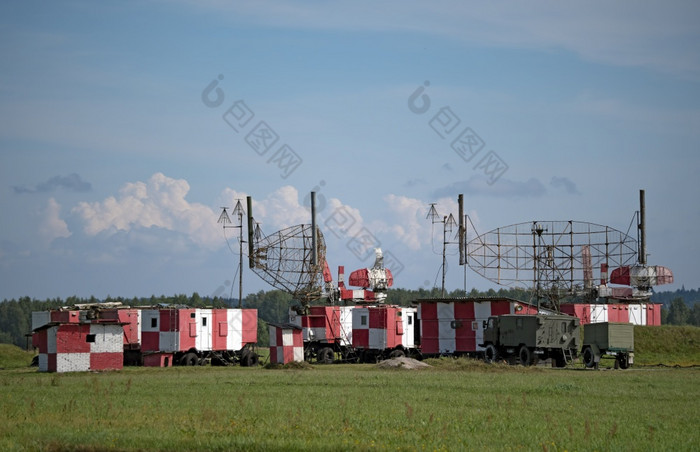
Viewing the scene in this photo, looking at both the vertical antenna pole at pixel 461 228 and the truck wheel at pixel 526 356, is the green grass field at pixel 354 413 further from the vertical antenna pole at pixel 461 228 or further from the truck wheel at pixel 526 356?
the vertical antenna pole at pixel 461 228

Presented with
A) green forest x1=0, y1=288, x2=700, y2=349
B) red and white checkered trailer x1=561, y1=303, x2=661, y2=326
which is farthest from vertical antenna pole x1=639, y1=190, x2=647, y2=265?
green forest x1=0, y1=288, x2=700, y2=349

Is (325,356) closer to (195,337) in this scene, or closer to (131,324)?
(195,337)

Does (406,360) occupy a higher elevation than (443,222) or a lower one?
lower

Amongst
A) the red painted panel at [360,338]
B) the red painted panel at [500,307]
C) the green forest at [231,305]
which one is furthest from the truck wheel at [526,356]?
the green forest at [231,305]

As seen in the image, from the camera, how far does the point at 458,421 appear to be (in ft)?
66.1

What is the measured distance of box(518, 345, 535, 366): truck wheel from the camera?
44.6 m

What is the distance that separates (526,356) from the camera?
4478cm

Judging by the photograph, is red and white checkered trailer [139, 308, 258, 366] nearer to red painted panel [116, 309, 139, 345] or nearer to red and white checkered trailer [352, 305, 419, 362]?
red painted panel [116, 309, 139, 345]

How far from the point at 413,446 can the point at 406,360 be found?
25181mm

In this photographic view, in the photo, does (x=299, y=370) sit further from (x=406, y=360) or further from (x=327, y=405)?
(x=327, y=405)

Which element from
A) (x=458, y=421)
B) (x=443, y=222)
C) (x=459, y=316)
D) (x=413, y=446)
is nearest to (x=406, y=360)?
(x=459, y=316)

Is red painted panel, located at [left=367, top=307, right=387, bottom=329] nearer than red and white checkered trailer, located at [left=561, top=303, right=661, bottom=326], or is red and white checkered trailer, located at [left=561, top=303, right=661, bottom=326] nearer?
red painted panel, located at [left=367, top=307, right=387, bottom=329]

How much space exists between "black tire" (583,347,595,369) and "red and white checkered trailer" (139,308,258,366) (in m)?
19.7

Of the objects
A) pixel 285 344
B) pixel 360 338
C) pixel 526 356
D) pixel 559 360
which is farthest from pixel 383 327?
pixel 559 360
